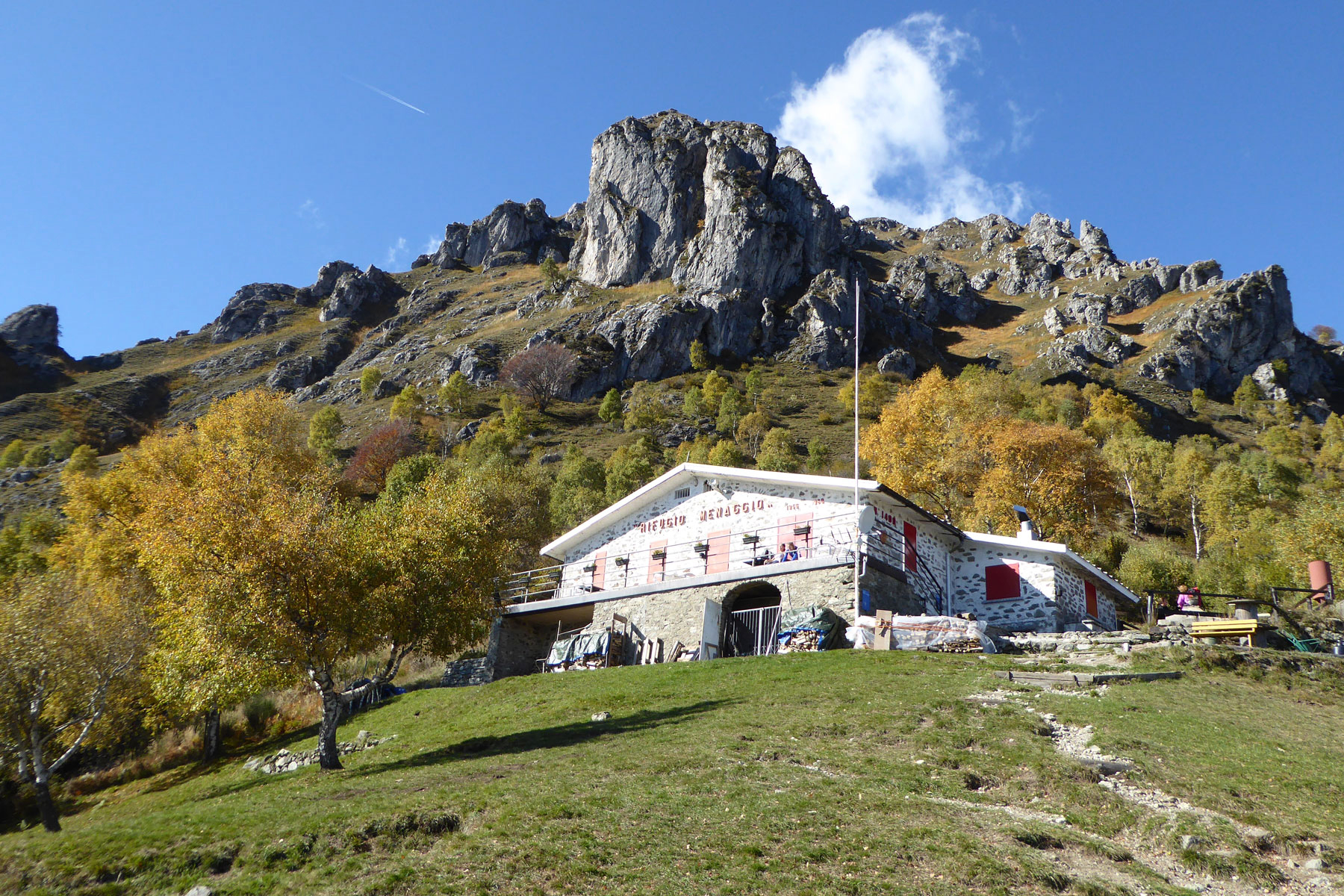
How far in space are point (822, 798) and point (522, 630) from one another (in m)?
23.6

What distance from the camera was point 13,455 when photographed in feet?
302

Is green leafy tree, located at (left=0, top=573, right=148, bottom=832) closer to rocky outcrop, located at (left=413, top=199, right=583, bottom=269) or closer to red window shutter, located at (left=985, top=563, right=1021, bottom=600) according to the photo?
red window shutter, located at (left=985, top=563, right=1021, bottom=600)

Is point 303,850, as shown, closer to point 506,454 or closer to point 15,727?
point 15,727

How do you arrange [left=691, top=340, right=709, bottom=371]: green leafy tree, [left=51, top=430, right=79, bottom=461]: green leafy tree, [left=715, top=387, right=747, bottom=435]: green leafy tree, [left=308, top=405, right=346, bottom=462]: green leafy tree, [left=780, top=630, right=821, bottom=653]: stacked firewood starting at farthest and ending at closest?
[left=691, top=340, right=709, bottom=371]: green leafy tree, [left=51, top=430, right=79, bottom=461]: green leafy tree, [left=715, top=387, right=747, bottom=435]: green leafy tree, [left=308, top=405, right=346, bottom=462]: green leafy tree, [left=780, top=630, right=821, bottom=653]: stacked firewood

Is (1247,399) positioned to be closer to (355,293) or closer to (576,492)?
(576,492)

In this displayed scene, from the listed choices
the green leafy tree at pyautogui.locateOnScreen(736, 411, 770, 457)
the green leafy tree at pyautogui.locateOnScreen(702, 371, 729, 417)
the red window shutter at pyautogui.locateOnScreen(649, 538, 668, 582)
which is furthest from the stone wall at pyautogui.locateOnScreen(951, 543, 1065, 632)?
the green leafy tree at pyautogui.locateOnScreen(702, 371, 729, 417)

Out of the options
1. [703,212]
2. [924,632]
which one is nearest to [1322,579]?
[924,632]

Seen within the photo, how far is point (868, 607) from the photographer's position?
2581 centimetres

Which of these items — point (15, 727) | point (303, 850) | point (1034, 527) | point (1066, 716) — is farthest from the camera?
point (1034, 527)

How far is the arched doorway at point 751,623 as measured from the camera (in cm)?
2719

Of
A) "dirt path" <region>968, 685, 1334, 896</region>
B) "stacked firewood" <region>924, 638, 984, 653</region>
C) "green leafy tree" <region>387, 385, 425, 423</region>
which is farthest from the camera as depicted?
"green leafy tree" <region>387, 385, 425, 423</region>

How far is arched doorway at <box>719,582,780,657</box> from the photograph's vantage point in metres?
27.2

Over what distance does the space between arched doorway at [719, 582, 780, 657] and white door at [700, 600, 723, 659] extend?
12.2 inches

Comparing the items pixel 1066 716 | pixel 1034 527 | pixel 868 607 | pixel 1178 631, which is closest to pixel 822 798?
pixel 1066 716
